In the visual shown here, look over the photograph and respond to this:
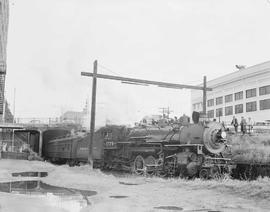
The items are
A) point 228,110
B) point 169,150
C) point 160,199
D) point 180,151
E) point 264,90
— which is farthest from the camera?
point 228,110

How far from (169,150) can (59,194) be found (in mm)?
8907

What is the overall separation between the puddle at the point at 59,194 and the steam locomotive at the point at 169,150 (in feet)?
21.9

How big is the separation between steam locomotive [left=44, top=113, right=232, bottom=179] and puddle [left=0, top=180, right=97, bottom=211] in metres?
6.68

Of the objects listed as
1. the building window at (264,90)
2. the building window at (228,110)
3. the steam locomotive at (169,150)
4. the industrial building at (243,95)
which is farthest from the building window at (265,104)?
the steam locomotive at (169,150)

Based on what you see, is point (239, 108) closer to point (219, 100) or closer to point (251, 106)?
point (251, 106)

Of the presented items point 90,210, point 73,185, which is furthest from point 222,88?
point 90,210

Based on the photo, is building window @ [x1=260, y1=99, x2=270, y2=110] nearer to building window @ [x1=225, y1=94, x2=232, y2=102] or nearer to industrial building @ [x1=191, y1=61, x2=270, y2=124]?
industrial building @ [x1=191, y1=61, x2=270, y2=124]

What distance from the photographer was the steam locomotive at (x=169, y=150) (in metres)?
18.2

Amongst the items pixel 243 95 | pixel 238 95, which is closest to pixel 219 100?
pixel 238 95

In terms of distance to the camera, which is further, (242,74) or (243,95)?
(242,74)

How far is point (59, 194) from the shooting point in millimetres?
11781

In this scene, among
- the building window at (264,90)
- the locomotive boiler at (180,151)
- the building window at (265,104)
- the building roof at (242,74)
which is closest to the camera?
the locomotive boiler at (180,151)

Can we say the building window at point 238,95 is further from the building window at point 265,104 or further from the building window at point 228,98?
the building window at point 265,104

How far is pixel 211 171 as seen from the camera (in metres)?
18.0
